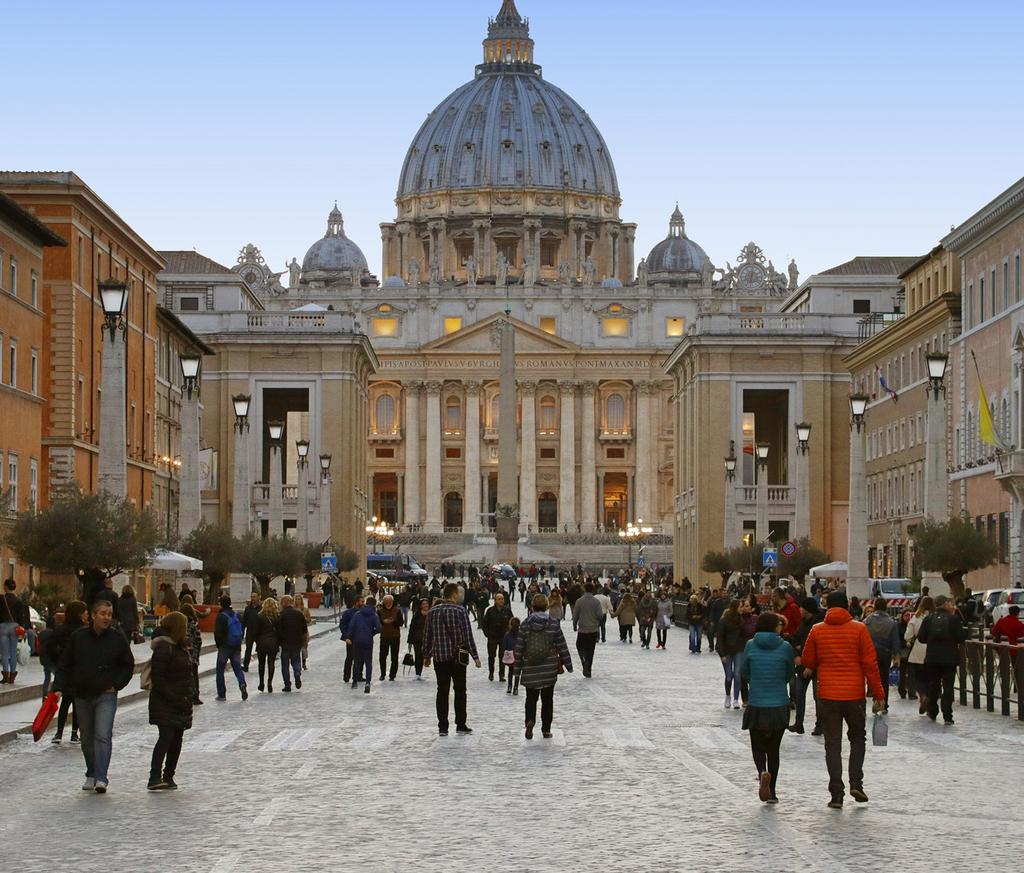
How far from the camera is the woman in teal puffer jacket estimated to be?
17.0 meters

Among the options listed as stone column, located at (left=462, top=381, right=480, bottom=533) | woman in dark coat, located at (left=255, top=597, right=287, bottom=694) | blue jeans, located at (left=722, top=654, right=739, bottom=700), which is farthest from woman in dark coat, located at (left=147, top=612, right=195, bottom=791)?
stone column, located at (left=462, top=381, right=480, bottom=533)

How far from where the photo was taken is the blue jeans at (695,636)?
47781mm

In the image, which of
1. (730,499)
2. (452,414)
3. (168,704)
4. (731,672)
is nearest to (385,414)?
(452,414)

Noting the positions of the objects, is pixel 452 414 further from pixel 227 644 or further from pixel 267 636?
pixel 227 644

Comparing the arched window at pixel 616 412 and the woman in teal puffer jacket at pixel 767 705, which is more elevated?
the arched window at pixel 616 412

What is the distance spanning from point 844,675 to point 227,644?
14.8 metres

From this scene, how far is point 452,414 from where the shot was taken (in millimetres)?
175125

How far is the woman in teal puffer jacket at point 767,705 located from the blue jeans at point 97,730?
16.9 ft

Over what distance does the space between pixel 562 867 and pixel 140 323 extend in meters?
59.0

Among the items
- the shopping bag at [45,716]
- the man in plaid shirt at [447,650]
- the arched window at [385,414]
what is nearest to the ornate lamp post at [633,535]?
the arched window at [385,414]

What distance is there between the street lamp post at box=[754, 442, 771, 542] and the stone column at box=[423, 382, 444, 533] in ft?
242

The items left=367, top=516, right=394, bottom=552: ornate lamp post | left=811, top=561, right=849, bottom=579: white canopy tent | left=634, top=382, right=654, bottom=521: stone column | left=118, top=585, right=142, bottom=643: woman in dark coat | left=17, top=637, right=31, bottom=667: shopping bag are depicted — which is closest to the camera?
left=118, top=585, right=142, bottom=643: woman in dark coat

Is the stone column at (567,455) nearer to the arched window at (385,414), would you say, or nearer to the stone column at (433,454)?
the stone column at (433,454)

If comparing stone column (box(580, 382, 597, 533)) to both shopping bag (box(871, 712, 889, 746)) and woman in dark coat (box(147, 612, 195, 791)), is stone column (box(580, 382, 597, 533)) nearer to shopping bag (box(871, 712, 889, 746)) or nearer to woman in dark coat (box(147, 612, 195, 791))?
woman in dark coat (box(147, 612, 195, 791))
